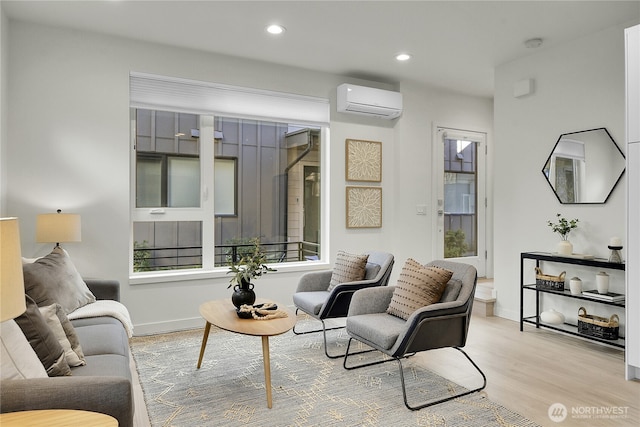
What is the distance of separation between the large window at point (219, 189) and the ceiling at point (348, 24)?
2.62 feet

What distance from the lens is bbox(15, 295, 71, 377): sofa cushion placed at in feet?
5.67

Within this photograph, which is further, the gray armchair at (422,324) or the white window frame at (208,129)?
the white window frame at (208,129)

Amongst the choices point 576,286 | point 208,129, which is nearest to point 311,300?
point 208,129

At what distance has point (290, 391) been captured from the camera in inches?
106

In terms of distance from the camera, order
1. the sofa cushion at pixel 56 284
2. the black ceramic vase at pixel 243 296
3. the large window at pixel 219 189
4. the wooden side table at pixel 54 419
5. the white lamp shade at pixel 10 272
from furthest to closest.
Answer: the large window at pixel 219 189
the black ceramic vase at pixel 243 296
the sofa cushion at pixel 56 284
the wooden side table at pixel 54 419
the white lamp shade at pixel 10 272

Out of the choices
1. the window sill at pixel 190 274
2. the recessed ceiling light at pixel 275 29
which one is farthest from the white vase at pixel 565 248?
the recessed ceiling light at pixel 275 29

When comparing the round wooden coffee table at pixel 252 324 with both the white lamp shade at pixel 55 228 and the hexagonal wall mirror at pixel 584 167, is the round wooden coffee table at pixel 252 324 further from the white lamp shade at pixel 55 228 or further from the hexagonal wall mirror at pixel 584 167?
the hexagonal wall mirror at pixel 584 167

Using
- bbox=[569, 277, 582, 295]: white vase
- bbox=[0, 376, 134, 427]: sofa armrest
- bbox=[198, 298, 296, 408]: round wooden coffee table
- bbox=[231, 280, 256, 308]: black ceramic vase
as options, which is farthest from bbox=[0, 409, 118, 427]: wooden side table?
bbox=[569, 277, 582, 295]: white vase

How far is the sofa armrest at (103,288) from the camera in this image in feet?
10.7

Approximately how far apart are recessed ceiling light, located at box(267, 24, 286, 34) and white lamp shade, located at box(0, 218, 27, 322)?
295 cm

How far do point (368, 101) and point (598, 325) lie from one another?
314 centimetres

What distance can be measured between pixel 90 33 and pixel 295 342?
3.30m

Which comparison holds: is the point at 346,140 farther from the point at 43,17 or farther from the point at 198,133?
the point at 43,17

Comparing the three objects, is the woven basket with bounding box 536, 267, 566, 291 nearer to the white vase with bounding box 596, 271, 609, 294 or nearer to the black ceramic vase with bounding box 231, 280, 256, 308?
the white vase with bounding box 596, 271, 609, 294
